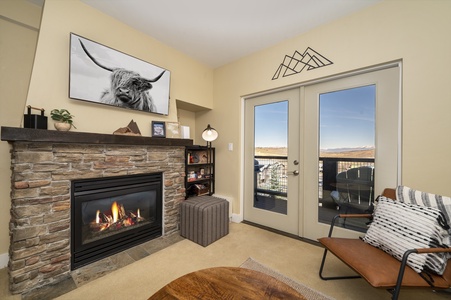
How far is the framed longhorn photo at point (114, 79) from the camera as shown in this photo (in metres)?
2.01

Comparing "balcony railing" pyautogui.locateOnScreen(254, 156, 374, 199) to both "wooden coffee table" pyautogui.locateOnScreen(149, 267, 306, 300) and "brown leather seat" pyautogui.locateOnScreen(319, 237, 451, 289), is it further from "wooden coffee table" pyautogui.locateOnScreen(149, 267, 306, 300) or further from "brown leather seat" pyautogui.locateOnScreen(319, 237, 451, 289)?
"wooden coffee table" pyautogui.locateOnScreen(149, 267, 306, 300)

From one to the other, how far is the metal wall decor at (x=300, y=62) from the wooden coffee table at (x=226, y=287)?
254 centimetres

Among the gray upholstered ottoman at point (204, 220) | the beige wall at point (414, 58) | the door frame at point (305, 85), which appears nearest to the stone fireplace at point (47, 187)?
the gray upholstered ottoman at point (204, 220)

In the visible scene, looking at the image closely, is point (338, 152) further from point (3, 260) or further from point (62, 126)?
point (3, 260)

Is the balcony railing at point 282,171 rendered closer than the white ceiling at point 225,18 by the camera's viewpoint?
No

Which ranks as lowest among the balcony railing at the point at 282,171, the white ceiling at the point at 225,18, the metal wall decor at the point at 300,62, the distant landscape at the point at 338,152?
the balcony railing at the point at 282,171

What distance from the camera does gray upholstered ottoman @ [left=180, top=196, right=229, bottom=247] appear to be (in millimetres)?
2451

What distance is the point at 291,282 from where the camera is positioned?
1.77 meters

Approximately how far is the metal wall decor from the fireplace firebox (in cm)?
243

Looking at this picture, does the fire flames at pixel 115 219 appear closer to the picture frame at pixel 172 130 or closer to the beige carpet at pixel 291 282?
the picture frame at pixel 172 130

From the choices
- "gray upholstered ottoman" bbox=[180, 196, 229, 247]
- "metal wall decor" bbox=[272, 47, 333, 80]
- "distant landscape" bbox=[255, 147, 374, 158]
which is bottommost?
"gray upholstered ottoman" bbox=[180, 196, 229, 247]

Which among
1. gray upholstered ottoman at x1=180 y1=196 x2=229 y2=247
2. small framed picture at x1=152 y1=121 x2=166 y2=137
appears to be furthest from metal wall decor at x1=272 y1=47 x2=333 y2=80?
gray upholstered ottoman at x1=180 y1=196 x2=229 y2=247

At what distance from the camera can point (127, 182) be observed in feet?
7.66

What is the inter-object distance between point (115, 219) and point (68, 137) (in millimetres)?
1135
